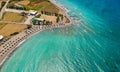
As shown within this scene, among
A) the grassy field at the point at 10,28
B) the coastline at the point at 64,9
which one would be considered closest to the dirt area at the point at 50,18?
the coastline at the point at 64,9

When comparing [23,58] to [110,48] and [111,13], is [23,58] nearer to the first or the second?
[110,48]

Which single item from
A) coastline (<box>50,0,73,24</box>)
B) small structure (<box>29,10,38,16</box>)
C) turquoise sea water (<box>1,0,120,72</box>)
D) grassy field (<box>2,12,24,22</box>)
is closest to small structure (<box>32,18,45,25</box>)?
Result: grassy field (<box>2,12,24,22</box>)

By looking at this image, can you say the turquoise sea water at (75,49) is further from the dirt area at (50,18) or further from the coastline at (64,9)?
the dirt area at (50,18)

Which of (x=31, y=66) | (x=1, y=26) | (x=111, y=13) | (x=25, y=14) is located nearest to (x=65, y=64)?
(x=31, y=66)

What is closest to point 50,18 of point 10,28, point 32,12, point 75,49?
point 32,12

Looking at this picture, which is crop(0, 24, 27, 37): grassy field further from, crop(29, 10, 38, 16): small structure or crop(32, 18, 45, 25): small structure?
crop(29, 10, 38, 16): small structure
